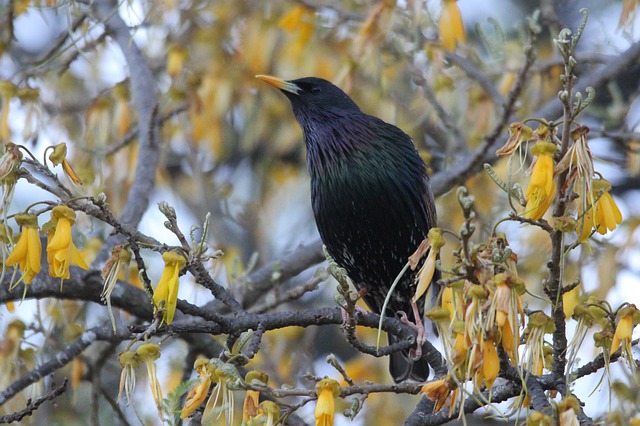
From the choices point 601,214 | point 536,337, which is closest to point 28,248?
point 536,337

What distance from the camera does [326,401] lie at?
191 cm

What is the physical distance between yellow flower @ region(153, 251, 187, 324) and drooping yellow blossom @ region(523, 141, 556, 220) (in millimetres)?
765

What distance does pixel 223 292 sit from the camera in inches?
92.4

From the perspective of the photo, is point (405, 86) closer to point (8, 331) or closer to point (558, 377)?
point (8, 331)

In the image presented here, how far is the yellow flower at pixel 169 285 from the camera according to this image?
1.97 meters

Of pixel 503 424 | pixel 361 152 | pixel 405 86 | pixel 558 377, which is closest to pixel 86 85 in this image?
pixel 405 86

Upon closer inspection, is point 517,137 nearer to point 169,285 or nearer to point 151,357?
point 169,285

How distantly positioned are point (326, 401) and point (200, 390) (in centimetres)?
28

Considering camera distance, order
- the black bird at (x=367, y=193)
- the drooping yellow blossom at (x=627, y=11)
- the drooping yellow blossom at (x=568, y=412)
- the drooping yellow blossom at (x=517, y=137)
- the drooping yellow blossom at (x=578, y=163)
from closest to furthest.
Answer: the drooping yellow blossom at (x=568, y=412) → the drooping yellow blossom at (x=578, y=163) → the drooping yellow blossom at (x=517, y=137) → the drooping yellow blossom at (x=627, y=11) → the black bird at (x=367, y=193)

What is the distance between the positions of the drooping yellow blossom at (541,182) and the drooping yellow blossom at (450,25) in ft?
6.29

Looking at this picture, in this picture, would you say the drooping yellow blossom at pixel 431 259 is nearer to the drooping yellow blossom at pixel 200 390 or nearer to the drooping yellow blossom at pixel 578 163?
the drooping yellow blossom at pixel 578 163

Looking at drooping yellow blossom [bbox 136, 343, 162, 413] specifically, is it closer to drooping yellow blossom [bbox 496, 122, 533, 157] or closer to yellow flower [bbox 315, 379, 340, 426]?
yellow flower [bbox 315, 379, 340, 426]

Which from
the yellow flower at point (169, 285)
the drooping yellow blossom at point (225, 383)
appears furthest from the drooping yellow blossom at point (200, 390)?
the yellow flower at point (169, 285)

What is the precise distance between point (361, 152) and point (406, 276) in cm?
65
